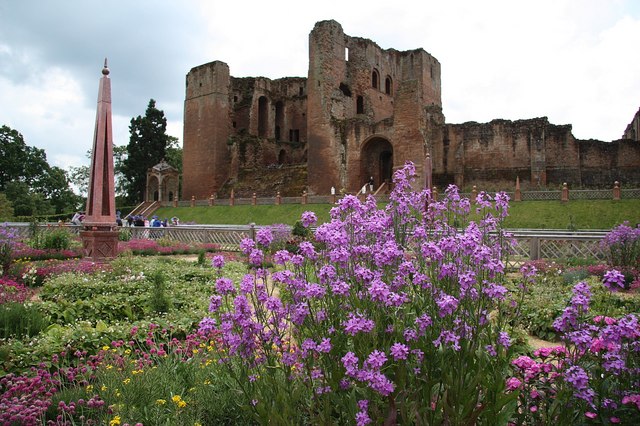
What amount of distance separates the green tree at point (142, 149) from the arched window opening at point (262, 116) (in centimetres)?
911

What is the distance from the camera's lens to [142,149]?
45.3 metres

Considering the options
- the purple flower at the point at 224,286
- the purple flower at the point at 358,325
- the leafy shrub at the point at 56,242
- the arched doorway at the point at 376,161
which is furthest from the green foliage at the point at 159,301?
the arched doorway at the point at 376,161

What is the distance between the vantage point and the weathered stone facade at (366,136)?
31.9 metres

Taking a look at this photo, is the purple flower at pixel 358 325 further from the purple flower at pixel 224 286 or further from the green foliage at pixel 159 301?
the green foliage at pixel 159 301

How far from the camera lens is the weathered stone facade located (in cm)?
3191

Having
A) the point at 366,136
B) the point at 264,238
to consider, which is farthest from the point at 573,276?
the point at 366,136

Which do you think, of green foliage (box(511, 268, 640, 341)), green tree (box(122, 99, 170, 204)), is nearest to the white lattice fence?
green foliage (box(511, 268, 640, 341))

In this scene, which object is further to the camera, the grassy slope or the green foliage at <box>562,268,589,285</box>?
the grassy slope

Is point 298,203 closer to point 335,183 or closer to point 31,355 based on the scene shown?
point 335,183

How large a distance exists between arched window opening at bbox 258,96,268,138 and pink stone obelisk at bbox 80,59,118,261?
110 feet

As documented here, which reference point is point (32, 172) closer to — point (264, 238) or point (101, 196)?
point (101, 196)

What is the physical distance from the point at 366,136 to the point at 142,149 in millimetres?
22720

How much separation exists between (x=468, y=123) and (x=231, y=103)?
20.9m

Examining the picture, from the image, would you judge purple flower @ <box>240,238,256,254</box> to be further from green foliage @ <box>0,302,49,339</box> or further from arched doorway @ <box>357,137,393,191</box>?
arched doorway @ <box>357,137,393,191</box>
